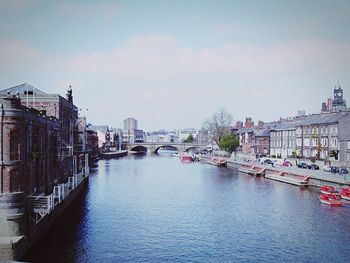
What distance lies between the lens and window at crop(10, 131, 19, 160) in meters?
31.9

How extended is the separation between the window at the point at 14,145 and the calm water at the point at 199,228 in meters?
8.24

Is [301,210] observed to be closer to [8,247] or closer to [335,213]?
[335,213]

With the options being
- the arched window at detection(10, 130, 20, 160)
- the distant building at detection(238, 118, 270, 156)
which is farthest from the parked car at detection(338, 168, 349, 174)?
the distant building at detection(238, 118, 270, 156)

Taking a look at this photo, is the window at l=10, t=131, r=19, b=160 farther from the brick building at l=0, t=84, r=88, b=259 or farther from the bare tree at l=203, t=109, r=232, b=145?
the bare tree at l=203, t=109, r=232, b=145

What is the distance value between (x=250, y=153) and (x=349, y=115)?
6694cm

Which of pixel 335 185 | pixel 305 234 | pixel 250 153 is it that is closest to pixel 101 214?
pixel 305 234

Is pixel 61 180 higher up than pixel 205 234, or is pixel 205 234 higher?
pixel 61 180

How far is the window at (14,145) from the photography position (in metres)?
31.9

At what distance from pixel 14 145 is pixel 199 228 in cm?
2156

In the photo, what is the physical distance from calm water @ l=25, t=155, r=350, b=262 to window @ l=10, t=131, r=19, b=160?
324 inches

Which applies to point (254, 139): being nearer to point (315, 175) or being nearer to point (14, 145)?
point (315, 175)

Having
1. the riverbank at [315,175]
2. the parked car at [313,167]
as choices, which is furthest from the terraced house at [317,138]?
the riverbank at [315,175]

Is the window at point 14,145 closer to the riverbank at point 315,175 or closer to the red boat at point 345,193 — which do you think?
the red boat at point 345,193

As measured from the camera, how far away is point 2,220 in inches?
1207
